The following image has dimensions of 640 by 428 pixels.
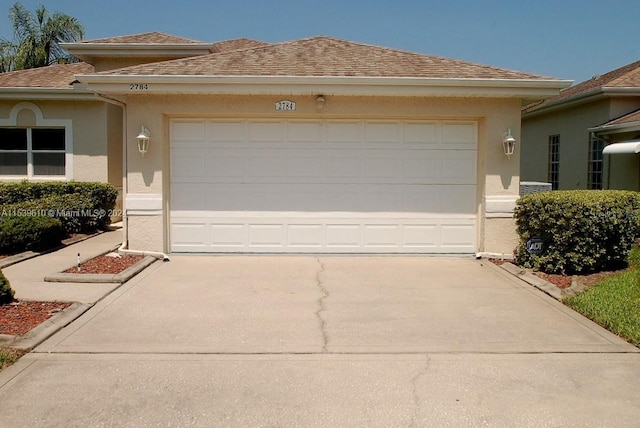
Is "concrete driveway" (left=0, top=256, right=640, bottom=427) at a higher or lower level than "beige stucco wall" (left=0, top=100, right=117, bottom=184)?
lower

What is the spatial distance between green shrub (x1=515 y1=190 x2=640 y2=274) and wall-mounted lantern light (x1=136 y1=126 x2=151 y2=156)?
6.69 metres

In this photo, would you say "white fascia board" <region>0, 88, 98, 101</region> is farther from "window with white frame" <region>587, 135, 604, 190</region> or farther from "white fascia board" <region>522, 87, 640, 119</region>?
"window with white frame" <region>587, 135, 604, 190</region>

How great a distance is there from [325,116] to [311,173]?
3.50ft

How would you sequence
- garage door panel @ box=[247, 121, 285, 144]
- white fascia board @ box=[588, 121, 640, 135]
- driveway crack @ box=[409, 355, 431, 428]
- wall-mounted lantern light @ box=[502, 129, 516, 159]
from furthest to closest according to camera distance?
white fascia board @ box=[588, 121, 640, 135], garage door panel @ box=[247, 121, 285, 144], wall-mounted lantern light @ box=[502, 129, 516, 159], driveway crack @ box=[409, 355, 431, 428]

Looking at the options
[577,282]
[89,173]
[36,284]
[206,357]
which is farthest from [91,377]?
[89,173]

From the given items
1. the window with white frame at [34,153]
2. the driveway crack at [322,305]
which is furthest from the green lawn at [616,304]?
the window with white frame at [34,153]

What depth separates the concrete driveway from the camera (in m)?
4.22

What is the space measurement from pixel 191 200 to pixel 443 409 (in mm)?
7225

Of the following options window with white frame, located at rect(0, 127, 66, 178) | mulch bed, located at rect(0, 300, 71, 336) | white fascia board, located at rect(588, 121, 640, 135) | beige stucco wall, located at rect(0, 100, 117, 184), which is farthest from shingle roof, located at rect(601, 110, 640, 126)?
window with white frame, located at rect(0, 127, 66, 178)

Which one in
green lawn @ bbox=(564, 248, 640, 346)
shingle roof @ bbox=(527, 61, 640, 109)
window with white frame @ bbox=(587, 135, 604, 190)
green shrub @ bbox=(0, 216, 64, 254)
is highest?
shingle roof @ bbox=(527, 61, 640, 109)

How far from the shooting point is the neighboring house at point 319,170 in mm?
10156

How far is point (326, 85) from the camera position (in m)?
9.60

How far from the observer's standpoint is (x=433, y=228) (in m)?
10.5

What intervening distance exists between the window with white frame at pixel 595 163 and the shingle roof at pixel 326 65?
20.9 ft
